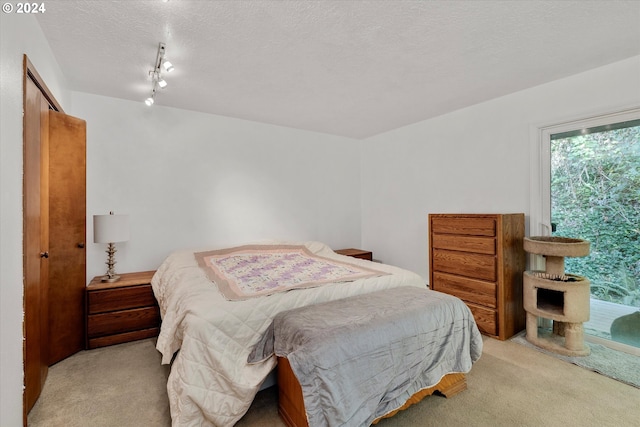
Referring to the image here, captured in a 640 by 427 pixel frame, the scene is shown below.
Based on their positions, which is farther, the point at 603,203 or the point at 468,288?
the point at 468,288

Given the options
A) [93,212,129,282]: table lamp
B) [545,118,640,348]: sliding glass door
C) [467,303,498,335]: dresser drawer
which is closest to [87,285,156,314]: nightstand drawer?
[93,212,129,282]: table lamp

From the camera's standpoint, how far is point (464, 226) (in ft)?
9.39

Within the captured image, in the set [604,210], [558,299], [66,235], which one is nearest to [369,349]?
[558,299]

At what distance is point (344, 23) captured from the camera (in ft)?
5.87

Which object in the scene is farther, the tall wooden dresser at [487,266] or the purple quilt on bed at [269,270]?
the tall wooden dresser at [487,266]

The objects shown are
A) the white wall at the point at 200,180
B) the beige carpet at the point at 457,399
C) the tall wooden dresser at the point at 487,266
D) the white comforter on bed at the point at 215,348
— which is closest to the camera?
the white comforter on bed at the point at 215,348

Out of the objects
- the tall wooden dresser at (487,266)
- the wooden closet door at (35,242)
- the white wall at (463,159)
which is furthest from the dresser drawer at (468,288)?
the wooden closet door at (35,242)

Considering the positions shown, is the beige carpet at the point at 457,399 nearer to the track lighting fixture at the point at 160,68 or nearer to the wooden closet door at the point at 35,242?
the wooden closet door at the point at 35,242

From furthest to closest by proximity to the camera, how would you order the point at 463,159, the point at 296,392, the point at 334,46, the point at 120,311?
1. the point at 463,159
2. the point at 120,311
3. the point at 334,46
4. the point at 296,392

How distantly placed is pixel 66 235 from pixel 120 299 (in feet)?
2.33

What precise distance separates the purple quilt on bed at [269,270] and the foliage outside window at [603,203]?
1.94m

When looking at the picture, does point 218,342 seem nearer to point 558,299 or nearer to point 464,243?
point 464,243

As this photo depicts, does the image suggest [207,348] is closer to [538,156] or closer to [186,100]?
[186,100]

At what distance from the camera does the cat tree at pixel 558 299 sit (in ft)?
7.61
